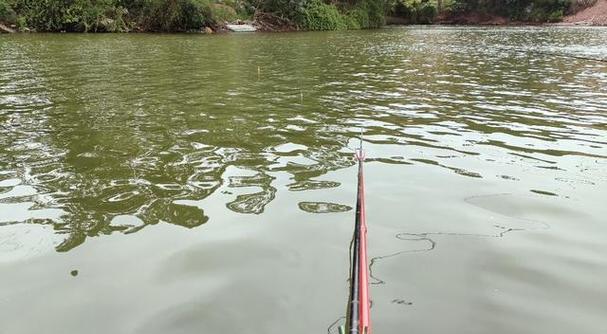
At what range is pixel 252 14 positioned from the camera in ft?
130

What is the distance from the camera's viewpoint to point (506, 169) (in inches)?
216

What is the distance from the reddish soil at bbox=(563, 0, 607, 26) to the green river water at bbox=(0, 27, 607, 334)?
159 ft

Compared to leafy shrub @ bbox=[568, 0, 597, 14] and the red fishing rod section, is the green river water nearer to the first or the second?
the red fishing rod section

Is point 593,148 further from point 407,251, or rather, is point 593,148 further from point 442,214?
point 407,251

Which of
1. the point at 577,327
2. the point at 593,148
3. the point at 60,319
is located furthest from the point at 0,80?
the point at 577,327

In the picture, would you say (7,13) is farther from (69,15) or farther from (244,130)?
(244,130)

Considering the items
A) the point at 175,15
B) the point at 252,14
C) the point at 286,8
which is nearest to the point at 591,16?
the point at 286,8

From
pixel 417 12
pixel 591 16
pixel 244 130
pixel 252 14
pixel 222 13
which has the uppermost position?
pixel 417 12

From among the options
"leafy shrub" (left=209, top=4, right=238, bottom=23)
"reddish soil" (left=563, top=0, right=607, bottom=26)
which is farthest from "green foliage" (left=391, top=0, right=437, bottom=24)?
"leafy shrub" (left=209, top=4, right=238, bottom=23)

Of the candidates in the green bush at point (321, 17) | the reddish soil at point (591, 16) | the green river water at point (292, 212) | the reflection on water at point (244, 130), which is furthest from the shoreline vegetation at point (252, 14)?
the green river water at point (292, 212)

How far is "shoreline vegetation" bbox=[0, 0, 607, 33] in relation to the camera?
30922mm

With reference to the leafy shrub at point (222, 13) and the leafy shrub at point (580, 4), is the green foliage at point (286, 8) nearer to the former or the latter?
the leafy shrub at point (222, 13)

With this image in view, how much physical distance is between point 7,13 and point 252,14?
1653 centimetres

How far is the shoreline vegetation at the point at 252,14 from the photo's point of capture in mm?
30922
